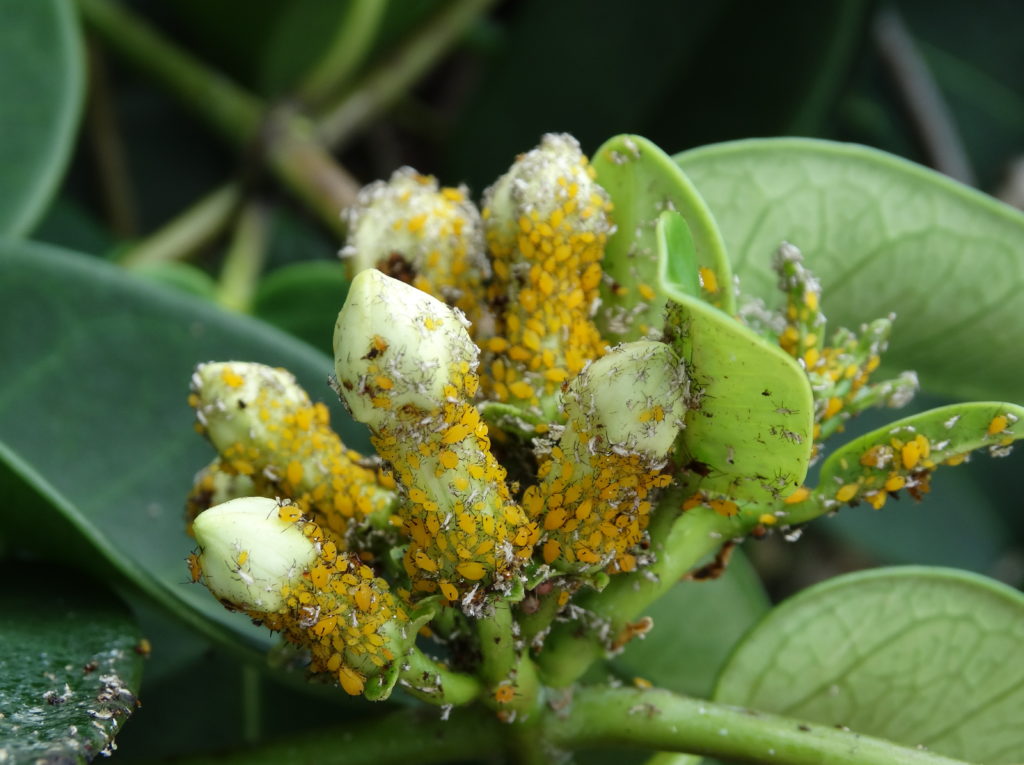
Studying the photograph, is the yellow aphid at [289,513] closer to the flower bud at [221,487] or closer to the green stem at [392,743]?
the flower bud at [221,487]

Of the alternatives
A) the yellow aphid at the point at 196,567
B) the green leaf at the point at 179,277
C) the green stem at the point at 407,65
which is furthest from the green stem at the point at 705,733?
the green stem at the point at 407,65

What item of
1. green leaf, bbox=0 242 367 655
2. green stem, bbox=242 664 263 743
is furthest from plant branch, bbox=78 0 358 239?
green stem, bbox=242 664 263 743

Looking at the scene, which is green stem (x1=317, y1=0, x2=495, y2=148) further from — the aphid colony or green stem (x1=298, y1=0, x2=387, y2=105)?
the aphid colony

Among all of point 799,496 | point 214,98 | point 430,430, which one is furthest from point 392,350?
point 214,98

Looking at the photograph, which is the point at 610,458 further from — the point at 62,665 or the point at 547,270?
the point at 62,665

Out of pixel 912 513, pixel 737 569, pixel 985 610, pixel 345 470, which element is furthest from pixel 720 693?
pixel 912 513

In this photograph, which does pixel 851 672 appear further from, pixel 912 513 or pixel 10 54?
pixel 10 54
